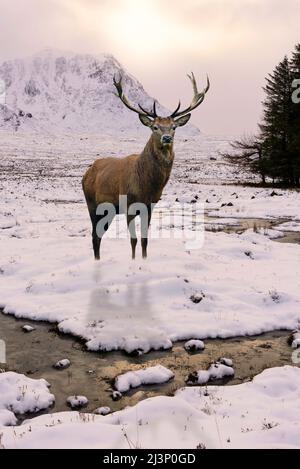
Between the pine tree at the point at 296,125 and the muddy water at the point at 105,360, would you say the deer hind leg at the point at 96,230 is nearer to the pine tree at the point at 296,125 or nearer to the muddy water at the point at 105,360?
the muddy water at the point at 105,360

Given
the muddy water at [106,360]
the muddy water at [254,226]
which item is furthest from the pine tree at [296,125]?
the muddy water at [106,360]

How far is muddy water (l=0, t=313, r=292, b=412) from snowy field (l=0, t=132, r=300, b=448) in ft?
0.74

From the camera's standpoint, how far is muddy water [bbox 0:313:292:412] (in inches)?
229

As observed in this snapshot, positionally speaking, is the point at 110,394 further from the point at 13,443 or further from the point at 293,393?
the point at 293,393

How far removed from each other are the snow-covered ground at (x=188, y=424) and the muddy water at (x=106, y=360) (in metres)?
0.42

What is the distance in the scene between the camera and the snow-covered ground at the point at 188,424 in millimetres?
4367

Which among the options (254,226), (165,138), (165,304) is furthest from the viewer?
(254,226)

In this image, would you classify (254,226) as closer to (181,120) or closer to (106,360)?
(181,120)

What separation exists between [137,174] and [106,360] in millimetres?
4664

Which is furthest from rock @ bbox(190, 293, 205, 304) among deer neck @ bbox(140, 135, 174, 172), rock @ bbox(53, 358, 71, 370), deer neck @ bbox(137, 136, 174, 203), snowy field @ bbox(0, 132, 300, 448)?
rock @ bbox(53, 358, 71, 370)

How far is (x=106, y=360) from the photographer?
21.9ft

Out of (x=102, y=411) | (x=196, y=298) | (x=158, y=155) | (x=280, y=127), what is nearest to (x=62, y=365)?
(x=102, y=411)

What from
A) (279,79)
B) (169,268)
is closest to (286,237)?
(169,268)
